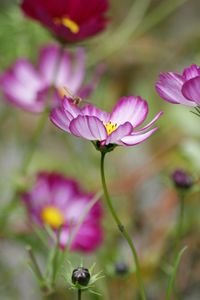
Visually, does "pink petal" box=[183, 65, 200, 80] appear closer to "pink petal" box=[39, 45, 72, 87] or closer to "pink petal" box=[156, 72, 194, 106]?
"pink petal" box=[156, 72, 194, 106]

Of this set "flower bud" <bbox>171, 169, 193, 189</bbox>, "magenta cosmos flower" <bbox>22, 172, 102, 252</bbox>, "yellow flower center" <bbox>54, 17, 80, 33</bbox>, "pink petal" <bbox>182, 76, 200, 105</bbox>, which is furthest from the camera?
"magenta cosmos flower" <bbox>22, 172, 102, 252</bbox>

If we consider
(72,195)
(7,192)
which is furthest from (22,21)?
(7,192)

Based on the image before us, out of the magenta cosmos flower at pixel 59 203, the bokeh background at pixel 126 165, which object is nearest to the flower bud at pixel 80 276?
the bokeh background at pixel 126 165

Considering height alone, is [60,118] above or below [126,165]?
below

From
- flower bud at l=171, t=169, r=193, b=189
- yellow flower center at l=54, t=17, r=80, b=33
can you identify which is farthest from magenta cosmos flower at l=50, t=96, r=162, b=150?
yellow flower center at l=54, t=17, r=80, b=33

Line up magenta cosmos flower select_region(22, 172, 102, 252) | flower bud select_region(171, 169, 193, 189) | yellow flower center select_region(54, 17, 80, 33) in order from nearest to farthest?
flower bud select_region(171, 169, 193, 189) → yellow flower center select_region(54, 17, 80, 33) → magenta cosmos flower select_region(22, 172, 102, 252)

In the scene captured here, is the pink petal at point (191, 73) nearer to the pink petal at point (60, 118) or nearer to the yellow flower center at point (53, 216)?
the pink petal at point (60, 118)

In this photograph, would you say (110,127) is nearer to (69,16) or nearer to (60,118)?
(60,118)

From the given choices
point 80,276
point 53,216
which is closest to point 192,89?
point 80,276
